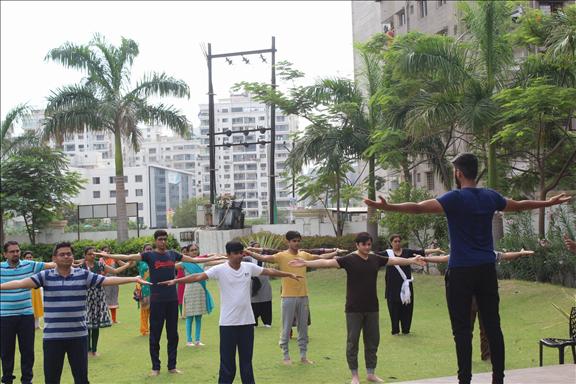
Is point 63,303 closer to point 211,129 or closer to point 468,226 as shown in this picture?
point 468,226

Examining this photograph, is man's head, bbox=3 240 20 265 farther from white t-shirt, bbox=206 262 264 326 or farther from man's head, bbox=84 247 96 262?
man's head, bbox=84 247 96 262

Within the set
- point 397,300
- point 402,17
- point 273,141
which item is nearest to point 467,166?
point 397,300

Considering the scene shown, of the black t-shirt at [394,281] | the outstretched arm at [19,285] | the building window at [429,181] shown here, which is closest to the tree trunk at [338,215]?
the building window at [429,181]

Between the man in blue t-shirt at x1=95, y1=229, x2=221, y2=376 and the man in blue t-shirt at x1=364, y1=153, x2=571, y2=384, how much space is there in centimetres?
581

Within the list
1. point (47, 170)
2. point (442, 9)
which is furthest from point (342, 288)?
point (442, 9)

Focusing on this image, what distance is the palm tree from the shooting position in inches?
1342

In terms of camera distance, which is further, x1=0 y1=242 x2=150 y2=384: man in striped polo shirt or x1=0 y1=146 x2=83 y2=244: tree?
x1=0 y1=146 x2=83 y2=244: tree

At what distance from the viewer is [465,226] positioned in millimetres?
6125

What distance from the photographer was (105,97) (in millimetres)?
34719

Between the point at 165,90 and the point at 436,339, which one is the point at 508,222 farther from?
the point at 165,90

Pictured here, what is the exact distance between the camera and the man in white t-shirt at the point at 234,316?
8.80m

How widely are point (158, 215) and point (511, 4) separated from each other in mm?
110944

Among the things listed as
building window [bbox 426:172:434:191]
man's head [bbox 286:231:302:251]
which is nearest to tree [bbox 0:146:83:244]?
building window [bbox 426:172:434:191]

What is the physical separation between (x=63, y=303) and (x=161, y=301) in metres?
3.19
